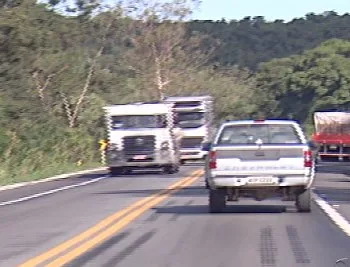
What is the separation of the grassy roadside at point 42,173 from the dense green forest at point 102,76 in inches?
3.8

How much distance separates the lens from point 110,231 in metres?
16.7

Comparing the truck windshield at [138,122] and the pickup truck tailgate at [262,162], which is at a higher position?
the truck windshield at [138,122]

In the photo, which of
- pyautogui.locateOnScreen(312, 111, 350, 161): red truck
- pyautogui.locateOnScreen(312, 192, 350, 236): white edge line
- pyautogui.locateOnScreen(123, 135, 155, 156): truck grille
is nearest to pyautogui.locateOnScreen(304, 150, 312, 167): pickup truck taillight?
pyautogui.locateOnScreen(312, 192, 350, 236): white edge line

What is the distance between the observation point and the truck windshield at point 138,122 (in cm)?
3988

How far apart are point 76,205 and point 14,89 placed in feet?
85.2

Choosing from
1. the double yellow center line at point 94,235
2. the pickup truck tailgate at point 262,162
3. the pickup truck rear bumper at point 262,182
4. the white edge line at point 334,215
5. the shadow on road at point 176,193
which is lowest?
the white edge line at point 334,215

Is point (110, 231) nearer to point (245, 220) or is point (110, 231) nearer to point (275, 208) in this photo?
point (245, 220)

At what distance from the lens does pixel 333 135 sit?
2210 inches

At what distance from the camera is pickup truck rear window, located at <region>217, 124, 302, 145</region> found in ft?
64.7

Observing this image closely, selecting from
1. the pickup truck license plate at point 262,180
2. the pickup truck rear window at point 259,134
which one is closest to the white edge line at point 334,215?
the pickup truck license plate at point 262,180

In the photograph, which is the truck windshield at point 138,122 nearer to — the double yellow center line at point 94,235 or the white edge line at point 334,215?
the double yellow center line at point 94,235

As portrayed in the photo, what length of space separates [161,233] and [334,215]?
4.48m

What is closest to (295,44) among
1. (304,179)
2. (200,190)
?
(200,190)

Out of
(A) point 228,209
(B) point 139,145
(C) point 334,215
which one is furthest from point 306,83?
(C) point 334,215
